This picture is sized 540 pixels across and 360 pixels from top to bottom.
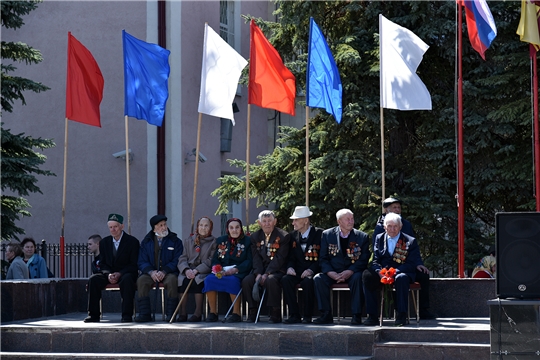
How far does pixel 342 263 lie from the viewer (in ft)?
42.1

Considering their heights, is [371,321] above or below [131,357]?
above

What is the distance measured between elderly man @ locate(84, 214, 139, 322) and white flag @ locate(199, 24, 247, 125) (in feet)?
7.61

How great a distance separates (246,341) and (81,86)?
5327 millimetres

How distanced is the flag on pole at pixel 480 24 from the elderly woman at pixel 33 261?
300 inches

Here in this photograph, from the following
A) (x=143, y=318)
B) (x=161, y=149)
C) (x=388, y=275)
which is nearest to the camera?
(x=388, y=275)

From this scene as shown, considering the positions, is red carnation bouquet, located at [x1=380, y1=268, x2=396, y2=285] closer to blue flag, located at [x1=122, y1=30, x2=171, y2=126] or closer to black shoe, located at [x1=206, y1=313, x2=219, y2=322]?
black shoe, located at [x1=206, y1=313, x2=219, y2=322]

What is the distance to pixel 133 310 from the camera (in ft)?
44.4

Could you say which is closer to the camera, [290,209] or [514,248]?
[514,248]

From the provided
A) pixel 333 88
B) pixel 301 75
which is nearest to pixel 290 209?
pixel 301 75

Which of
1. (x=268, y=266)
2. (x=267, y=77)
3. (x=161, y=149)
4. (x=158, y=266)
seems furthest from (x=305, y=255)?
(x=161, y=149)

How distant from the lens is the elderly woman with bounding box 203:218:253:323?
13000 millimetres

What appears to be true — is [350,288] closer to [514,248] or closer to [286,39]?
[514,248]

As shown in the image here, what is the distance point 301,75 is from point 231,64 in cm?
321

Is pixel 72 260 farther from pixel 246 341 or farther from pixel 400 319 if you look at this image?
pixel 400 319
